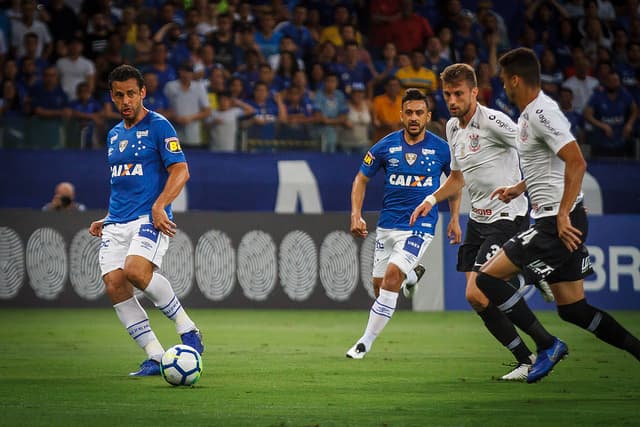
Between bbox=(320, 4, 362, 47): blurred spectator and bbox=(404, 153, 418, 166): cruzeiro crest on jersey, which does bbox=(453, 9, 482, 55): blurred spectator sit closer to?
bbox=(320, 4, 362, 47): blurred spectator

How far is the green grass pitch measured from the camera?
6.97m

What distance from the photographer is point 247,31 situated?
1933 cm

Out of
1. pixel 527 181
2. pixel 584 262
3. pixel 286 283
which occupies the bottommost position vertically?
pixel 286 283

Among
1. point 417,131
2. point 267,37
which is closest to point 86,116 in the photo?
point 267,37

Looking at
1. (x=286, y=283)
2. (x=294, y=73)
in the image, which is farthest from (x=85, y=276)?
(x=294, y=73)

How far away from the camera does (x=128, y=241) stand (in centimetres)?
913

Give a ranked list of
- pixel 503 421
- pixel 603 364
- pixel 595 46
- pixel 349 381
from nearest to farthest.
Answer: pixel 503 421 → pixel 349 381 → pixel 603 364 → pixel 595 46

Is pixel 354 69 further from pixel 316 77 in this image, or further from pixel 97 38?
pixel 97 38

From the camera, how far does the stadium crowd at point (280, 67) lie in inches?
692

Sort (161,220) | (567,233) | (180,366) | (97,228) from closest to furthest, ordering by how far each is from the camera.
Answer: (567,233) < (180,366) < (161,220) < (97,228)

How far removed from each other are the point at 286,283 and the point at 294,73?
12.1 feet

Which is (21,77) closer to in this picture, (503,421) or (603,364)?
(603,364)

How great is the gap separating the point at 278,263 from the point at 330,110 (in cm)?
270

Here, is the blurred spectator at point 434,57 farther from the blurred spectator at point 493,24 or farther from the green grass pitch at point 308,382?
the green grass pitch at point 308,382
